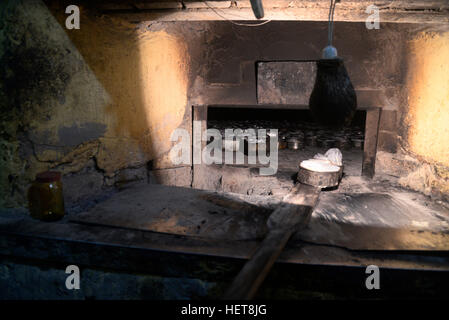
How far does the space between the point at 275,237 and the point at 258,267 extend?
0.28 metres

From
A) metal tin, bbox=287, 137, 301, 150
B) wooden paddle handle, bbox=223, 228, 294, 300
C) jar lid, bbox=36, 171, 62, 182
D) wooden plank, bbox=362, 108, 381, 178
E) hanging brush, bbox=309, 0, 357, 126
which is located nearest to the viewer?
wooden paddle handle, bbox=223, 228, 294, 300

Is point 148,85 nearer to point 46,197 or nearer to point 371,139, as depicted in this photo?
point 46,197

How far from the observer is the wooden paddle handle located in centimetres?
113

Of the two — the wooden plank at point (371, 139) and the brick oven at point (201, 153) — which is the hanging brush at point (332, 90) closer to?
the brick oven at point (201, 153)

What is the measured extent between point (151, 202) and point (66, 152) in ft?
1.98

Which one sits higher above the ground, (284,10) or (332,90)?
(284,10)

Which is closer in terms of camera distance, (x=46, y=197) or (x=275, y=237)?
(x=275, y=237)

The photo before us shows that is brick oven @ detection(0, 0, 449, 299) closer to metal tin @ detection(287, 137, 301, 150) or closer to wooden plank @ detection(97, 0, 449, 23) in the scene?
wooden plank @ detection(97, 0, 449, 23)

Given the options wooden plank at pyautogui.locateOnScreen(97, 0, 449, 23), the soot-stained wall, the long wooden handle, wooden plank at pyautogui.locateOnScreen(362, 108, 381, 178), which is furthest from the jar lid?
wooden plank at pyautogui.locateOnScreen(362, 108, 381, 178)

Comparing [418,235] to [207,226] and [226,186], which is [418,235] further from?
→ [226,186]

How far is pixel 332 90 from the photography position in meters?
1.53

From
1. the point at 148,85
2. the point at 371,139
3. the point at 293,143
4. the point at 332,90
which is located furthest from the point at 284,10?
the point at 293,143

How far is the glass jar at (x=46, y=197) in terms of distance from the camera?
1.71 meters
